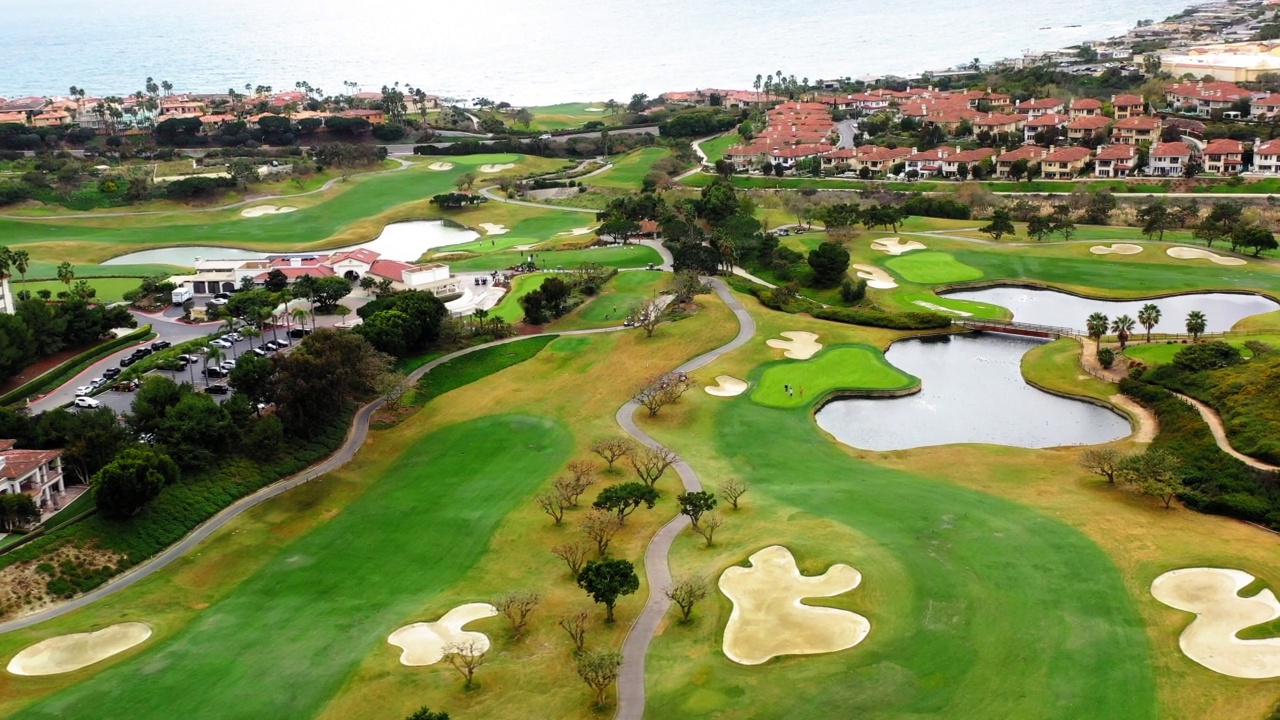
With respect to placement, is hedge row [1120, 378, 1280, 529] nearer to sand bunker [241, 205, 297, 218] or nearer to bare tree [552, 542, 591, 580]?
bare tree [552, 542, 591, 580]

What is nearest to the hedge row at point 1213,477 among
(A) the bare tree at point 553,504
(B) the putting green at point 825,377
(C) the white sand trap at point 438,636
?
(B) the putting green at point 825,377

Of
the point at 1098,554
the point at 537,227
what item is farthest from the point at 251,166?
the point at 1098,554

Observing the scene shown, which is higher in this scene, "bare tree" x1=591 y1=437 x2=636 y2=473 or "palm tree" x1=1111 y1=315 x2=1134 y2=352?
"palm tree" x1=1111 y1=315 x2=1134 y2=352

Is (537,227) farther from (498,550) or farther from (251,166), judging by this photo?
(498,550)

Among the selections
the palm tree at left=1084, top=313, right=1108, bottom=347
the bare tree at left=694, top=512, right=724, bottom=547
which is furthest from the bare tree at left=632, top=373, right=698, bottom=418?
the palm tree at left=1084, top=313, right=1108, bottom=347

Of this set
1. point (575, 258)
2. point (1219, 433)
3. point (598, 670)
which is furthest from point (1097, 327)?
point (598, 670)

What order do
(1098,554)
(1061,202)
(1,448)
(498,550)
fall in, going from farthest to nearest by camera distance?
(1061,202) < (1,448) < (498,550) < (1098,554)

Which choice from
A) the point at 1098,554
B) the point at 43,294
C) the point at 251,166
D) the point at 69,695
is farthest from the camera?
the point at 251,166

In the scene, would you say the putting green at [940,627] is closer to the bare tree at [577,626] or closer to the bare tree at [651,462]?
the bare tree at [577,626]
